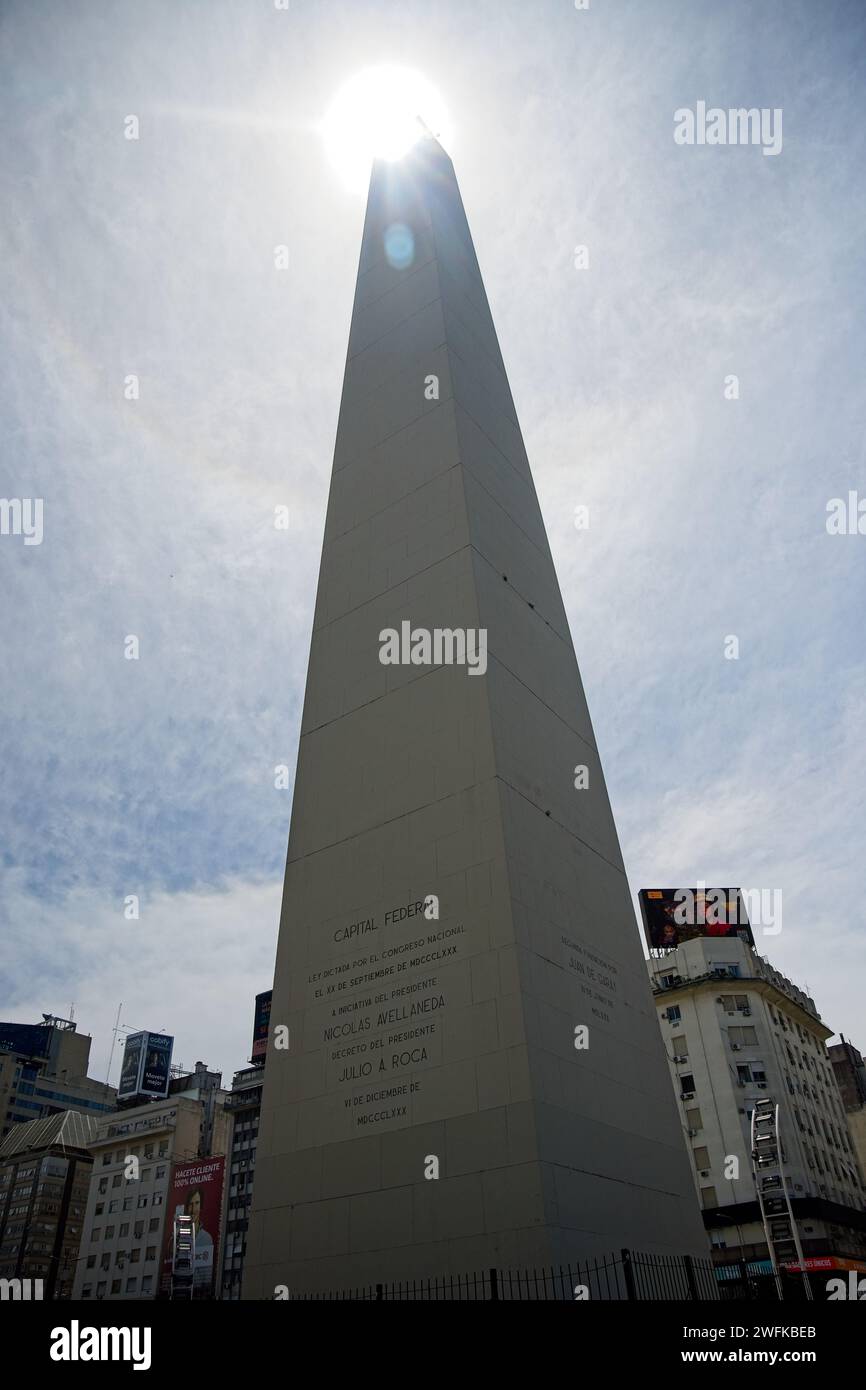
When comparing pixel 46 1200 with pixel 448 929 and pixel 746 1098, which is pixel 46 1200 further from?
pixel 448 929

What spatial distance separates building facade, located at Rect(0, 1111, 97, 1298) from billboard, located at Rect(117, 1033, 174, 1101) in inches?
304

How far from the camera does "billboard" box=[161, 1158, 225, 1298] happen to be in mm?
84750

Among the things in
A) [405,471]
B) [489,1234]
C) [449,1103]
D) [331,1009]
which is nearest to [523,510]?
[405,471]

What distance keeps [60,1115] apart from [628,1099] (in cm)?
11679

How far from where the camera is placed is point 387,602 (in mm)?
19031

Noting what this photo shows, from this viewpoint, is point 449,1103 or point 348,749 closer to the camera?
point 449,1103

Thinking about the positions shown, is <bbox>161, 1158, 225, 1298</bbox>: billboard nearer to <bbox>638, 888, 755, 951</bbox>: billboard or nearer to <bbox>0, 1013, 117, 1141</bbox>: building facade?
<bbox>0, 1013, 117, 1141</bbox>: building facade

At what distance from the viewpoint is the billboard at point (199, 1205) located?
8475 centimetres

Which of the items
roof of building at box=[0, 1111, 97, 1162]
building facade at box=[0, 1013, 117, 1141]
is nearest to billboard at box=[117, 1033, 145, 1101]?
roof of building at box=[0, 1111, 97, 1162]

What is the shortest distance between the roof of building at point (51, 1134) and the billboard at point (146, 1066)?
Result: 663 centimetres

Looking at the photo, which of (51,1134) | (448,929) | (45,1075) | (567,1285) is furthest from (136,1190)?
(567,1285)

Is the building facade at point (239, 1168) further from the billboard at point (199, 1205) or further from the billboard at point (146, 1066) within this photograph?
the billboard at point (146, 1066)

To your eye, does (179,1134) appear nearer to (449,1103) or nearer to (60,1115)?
(60,1115)
